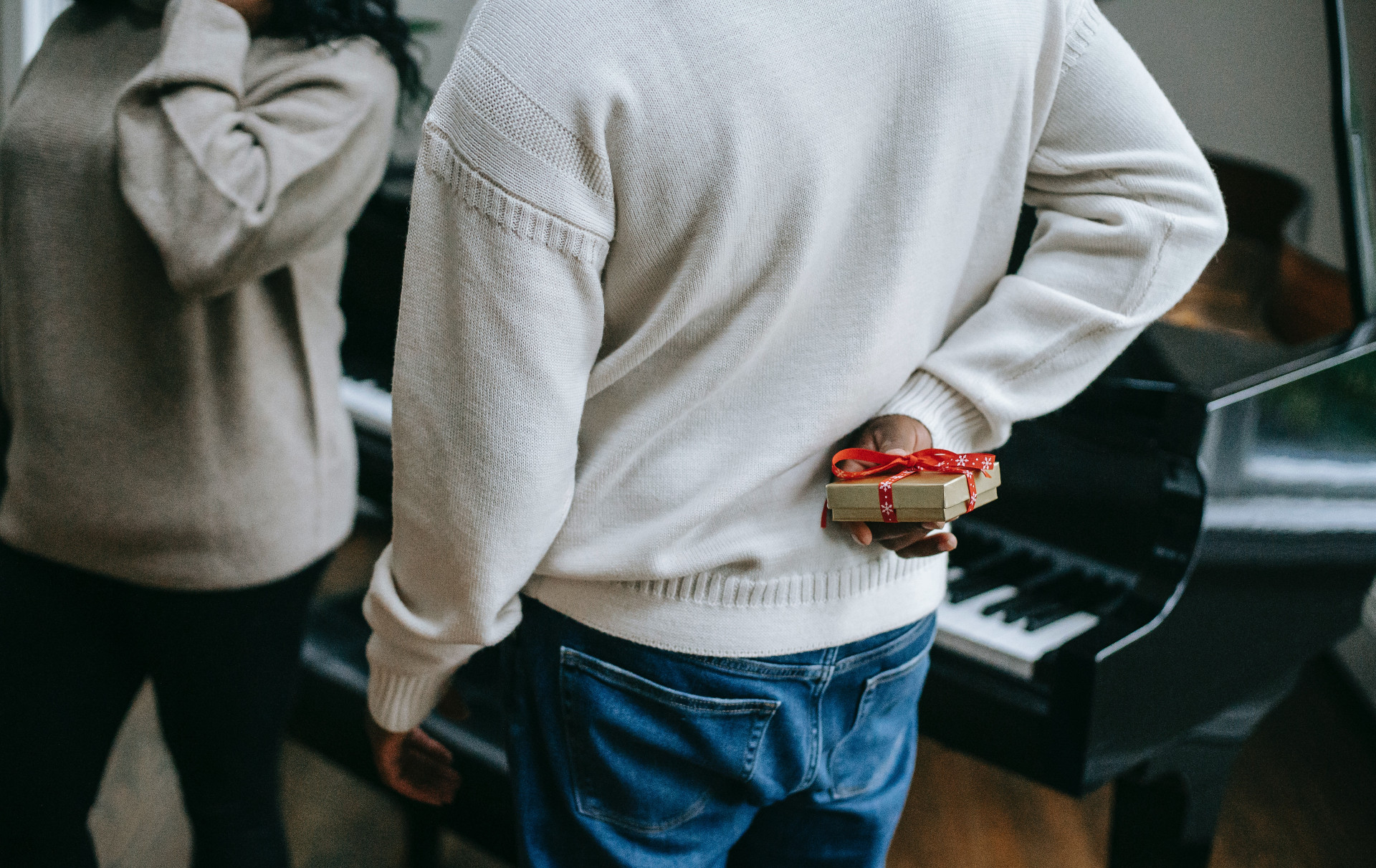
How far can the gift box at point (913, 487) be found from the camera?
0.62 metres

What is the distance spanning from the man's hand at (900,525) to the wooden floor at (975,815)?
138 cm

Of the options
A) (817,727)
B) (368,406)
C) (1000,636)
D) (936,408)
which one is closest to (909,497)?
(936,408)

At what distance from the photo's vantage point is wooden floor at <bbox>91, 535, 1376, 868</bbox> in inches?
70.4

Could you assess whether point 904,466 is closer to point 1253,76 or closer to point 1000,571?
point 1000,571

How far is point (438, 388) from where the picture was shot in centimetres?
62

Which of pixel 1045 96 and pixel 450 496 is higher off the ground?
pixel 1045 96

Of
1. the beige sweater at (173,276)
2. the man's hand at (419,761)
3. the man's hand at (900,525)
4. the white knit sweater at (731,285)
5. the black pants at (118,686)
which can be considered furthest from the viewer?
the black pants at (118,686)

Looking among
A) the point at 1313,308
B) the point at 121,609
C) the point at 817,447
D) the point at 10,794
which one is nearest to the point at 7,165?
the point at 121,609

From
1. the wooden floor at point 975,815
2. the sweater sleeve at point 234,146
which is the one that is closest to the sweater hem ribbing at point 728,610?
the sweater sleeve at point 234,146

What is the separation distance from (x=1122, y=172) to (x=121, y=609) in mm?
1080

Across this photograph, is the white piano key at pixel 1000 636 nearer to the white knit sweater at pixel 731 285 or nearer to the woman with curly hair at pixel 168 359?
the white knit sweater at pixel 731 285

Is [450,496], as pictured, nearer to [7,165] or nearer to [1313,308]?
[7,165]

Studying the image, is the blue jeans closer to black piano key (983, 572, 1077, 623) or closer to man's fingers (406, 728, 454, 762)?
man's fingers (406, 728, 454, 762)

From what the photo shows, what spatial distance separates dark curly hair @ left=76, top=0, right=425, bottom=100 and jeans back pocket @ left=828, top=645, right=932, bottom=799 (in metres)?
0.82
